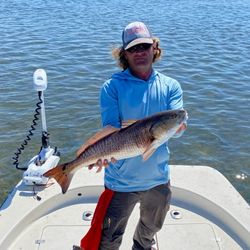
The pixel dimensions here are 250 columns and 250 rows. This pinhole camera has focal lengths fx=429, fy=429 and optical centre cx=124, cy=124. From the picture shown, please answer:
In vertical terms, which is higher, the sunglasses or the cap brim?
the cap brim

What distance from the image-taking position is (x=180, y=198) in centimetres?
579

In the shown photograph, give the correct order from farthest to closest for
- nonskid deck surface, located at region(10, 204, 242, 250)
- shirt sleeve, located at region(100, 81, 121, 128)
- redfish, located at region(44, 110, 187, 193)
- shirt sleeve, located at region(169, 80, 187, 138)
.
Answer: nonskid deck surface, located at region(10, 204, 242, 250) < shirt sleeve, located at region(169, 80, 187, 138) < shirt sleeve, located at region(100, 81, 121, 128) < redfish, located at region(44, 110, 187, 193)

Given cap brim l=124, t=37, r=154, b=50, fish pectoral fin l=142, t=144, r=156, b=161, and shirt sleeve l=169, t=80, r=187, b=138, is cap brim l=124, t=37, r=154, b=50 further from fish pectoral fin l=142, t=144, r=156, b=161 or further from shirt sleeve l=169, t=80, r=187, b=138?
fish pectoral fin l=142, t=144, r=156, b=161

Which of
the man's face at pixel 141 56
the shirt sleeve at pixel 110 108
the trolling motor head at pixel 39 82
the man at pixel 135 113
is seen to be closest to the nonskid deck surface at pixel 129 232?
the man at pixel 135 113

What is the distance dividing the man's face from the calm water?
4.16 metres

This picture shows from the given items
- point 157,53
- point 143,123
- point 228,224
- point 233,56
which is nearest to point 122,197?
point 143,123

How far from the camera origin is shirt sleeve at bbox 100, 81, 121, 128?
155 inches

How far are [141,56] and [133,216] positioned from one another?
2442 mm

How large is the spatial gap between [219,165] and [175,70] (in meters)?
4.92

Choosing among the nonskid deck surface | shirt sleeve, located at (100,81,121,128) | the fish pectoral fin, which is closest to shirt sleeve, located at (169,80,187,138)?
the fish pectoral fin

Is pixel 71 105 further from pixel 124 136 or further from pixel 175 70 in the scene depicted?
pixel 124 136

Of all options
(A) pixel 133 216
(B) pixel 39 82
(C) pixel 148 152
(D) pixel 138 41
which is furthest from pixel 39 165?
(D) pixel 138 41

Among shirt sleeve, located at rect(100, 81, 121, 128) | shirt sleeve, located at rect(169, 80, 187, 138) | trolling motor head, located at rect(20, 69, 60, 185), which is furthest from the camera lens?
trolling motor head, located at rect(20, 69, 60, 185)

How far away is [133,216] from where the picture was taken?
5.62m
